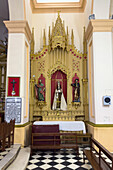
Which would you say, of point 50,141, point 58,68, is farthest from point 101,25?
point 50,141

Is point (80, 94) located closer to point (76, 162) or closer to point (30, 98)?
point (30, 98)

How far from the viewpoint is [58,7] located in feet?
28.1

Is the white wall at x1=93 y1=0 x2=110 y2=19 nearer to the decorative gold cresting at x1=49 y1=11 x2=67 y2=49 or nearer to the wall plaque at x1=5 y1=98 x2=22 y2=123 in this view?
the decorative gold cresting at x1=49 y1=11 x2=67 y2=49

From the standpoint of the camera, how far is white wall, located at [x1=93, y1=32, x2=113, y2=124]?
6188 mm

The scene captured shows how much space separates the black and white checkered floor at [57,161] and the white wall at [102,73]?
5.27 feet

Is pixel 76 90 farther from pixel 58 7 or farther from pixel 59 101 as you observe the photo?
pixel 58 7

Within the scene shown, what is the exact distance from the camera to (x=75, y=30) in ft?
28.1

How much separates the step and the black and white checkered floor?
0.54 feet

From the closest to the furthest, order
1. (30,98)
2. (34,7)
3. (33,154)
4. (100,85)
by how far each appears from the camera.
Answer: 1. (33,154)
2. (100,85)
3. (30,98)
4. (34,7)

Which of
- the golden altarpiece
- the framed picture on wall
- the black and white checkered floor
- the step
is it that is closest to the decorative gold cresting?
the golden altarpiece

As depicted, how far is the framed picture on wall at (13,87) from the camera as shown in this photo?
625cm

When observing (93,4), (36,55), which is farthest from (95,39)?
(36,55)

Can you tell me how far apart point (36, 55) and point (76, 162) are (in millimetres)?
4987

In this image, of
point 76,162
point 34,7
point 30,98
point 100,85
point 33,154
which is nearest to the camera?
point 76,162
